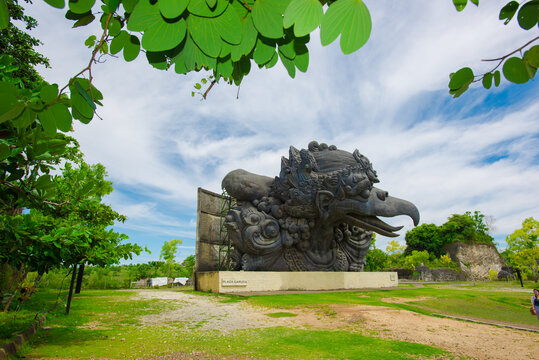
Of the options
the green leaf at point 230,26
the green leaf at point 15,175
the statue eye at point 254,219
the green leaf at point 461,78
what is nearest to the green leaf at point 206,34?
the green leaf at point 230,26

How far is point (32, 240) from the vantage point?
3.10 m

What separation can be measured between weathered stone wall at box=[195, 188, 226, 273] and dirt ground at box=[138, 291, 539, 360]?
7.07m

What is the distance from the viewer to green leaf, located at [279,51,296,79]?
1607 millimetres

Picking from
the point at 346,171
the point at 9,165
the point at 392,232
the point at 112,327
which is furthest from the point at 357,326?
the point at 392,232

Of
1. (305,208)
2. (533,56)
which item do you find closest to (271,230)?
(305,208)

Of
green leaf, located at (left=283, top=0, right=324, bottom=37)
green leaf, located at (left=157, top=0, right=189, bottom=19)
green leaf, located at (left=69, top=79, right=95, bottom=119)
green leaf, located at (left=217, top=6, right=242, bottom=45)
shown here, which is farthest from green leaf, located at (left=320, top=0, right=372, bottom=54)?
green leaf, located at (left=69, top=79, right=95, bottom=119)

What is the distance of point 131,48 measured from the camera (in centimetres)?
144

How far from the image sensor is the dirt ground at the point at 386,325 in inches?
171

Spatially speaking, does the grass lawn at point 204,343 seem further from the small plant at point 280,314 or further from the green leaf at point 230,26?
the green leaf at point 230,26

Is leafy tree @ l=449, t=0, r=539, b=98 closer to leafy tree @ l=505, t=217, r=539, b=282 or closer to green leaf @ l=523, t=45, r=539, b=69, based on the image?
green leaf @ l=523, t=45, r=539, b=69

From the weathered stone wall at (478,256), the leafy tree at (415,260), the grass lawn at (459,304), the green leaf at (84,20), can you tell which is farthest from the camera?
the weathered stone wall at (478,256)

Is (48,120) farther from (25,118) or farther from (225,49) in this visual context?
(225,49)

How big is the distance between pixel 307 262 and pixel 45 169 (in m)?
11.5

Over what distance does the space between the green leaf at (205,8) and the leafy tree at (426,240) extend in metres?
41.9
